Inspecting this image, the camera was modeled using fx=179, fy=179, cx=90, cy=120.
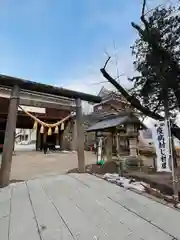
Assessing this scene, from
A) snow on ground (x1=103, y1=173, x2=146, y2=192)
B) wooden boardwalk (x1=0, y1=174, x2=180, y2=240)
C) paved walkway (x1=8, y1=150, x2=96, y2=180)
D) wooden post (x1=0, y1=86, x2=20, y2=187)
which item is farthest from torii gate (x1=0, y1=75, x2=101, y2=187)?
paved walkway (x1=8, y1=150, x2=96, y2=180)

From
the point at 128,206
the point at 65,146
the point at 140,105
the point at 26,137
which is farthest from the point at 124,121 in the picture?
the point at 26,137

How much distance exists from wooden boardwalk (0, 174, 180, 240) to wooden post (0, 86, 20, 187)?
545 mm

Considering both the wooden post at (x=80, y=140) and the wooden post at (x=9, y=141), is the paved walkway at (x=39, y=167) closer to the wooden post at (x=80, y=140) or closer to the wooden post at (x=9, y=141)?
the wooden post at (x=80, y=140)

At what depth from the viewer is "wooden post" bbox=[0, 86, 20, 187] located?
12.9ft

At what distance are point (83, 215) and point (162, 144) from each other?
2575 millimetres

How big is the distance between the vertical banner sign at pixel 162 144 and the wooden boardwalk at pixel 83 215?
4.54 feet

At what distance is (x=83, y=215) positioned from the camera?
2.26m

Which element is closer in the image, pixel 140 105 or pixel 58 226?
pixel 58 226

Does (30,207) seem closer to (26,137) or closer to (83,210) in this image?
(83,210)

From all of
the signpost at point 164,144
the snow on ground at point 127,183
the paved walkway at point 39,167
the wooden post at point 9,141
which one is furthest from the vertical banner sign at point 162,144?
the paved walkway at point 39,167

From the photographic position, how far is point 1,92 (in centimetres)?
464

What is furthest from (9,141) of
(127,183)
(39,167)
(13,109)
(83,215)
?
(39,167)

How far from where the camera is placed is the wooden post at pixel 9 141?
3.93 meters

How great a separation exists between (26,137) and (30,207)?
38.8 meters
